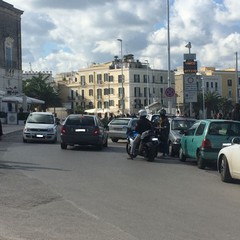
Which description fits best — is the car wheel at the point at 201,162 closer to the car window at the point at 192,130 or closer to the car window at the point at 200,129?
the car window at the point at 200,129

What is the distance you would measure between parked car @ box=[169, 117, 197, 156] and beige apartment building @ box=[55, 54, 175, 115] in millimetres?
100917

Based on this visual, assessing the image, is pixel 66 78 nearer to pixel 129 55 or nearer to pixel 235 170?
pixel 129 55

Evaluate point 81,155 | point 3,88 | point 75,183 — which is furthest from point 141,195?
point 3,88

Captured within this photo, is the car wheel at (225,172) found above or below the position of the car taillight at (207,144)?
below

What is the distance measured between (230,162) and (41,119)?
17091 millimetres

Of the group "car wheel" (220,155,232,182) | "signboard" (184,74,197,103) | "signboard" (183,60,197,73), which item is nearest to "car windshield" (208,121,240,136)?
"car wheel" (220,155,232,182)

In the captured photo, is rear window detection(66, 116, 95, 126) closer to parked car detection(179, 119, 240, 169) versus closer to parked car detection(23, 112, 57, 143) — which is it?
parked car detection(23, 112, 57, 143)

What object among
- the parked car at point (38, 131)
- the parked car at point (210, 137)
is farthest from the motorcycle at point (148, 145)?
the parked car at point (38, 131)

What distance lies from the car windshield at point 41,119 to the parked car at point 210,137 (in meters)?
13.0

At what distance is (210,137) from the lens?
15.8 meters

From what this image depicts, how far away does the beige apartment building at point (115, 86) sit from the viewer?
127750mm

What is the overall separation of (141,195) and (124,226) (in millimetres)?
2915

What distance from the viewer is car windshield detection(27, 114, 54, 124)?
92.4ft

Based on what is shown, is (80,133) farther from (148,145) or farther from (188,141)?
(188,141)
